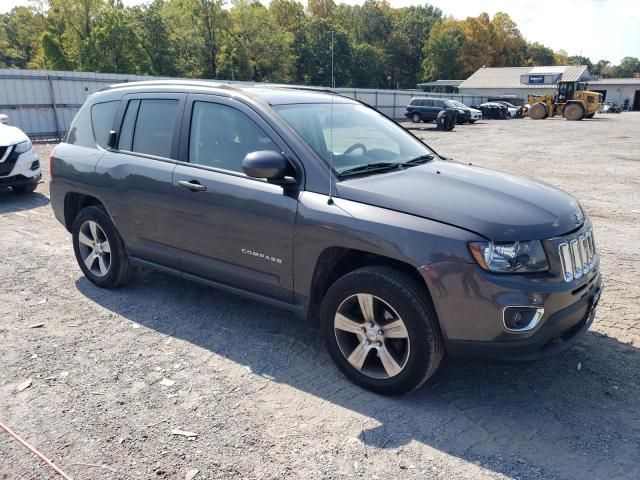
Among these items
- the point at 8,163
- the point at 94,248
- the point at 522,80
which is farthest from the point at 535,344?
the point at 522,80

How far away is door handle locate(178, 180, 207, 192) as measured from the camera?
12.6ft

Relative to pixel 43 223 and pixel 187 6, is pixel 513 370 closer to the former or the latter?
pixel 43 223

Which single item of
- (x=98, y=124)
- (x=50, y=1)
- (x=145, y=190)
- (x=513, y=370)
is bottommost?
(x=513, y=370)

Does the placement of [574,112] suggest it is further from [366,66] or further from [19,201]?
[366,66]

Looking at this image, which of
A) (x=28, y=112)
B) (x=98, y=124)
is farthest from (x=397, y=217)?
(x=28, y=112)

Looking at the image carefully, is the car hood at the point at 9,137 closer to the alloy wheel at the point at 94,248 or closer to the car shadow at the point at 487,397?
the alloy wheel at the point at 94,248

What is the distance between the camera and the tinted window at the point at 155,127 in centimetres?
422

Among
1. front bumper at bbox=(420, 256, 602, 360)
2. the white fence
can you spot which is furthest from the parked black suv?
front bumper at bbox=(420, 256, 602, 360)

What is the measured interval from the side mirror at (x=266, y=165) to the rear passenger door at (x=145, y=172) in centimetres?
104

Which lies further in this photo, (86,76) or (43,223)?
(86,76)

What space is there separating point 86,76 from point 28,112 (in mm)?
3215


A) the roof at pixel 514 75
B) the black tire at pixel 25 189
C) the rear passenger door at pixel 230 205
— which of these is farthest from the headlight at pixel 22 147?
the roof at pixel 514 75

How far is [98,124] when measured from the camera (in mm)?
4852

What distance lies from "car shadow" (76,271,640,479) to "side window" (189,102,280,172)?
132cm
